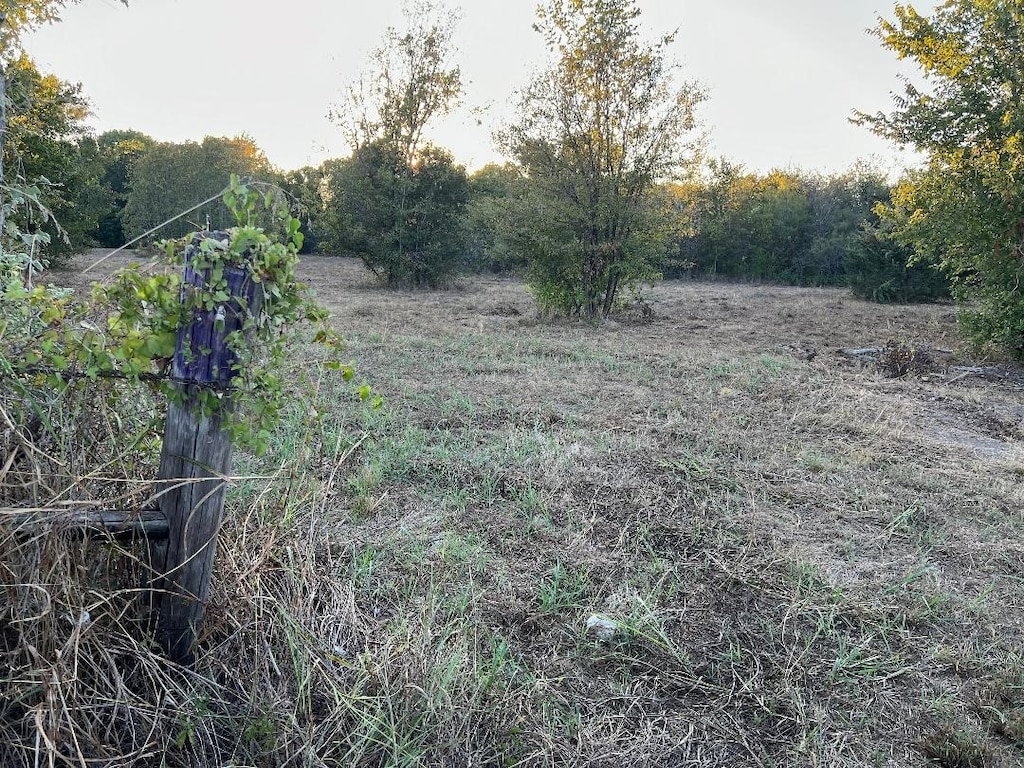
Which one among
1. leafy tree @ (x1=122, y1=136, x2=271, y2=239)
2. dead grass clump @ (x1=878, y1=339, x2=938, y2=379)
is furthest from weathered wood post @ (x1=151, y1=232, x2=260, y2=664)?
leafy tree @ (x1=122, y1=136, x2=271, y2=239)

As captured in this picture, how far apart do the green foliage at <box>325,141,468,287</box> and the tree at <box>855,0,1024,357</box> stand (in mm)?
10985

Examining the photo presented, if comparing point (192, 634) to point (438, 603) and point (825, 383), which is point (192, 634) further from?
point (825, 383)

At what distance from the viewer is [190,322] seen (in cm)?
144

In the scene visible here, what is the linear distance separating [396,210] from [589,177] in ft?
23.7

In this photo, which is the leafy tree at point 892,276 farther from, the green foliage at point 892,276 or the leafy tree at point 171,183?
the leafy tree at point 171,183

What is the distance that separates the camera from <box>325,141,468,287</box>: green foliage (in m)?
16.4

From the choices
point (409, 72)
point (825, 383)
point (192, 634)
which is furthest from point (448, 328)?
point (409, 72)

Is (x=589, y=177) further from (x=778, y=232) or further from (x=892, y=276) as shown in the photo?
(x=778, y=232)

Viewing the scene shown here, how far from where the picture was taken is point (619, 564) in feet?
8.78

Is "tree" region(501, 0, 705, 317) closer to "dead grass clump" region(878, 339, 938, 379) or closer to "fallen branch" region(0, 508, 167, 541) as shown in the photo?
"dead grass clump" region(878, 339, 938, 379)

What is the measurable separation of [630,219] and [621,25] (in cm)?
305

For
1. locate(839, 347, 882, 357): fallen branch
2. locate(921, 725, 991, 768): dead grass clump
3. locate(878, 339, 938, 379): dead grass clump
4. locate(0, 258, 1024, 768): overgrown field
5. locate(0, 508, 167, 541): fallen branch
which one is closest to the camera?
locate(0, 508, 167, 541): fallen branch

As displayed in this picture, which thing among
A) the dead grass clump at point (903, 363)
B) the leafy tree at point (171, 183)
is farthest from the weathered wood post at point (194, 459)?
the leafy tree at point (171, 183)

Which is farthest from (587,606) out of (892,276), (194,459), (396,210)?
(892,276)
